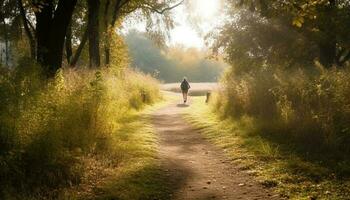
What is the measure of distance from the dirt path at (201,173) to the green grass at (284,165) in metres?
0.26

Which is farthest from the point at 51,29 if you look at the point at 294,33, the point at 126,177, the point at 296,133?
the point at 294,33

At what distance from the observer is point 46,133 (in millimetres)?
7363

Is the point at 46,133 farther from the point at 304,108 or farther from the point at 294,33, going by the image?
the point at 294,33

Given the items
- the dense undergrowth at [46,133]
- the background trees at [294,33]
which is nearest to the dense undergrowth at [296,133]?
the dense undergrowth at [46,133]

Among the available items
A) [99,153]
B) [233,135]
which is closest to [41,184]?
[99,153]

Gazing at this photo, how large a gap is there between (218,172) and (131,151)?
2.23 metres

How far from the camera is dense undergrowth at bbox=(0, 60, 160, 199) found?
6660 mm

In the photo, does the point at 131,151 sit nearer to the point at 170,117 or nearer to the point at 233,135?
the point at 233,135

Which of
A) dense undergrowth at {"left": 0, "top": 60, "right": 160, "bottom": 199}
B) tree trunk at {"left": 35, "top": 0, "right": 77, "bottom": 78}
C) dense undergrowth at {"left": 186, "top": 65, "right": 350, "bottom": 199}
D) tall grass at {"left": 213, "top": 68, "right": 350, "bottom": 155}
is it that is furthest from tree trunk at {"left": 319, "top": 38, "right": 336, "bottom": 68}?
dense undergrowth at {"left": 0, "top": 60, "right": 160, "bottom": 199}

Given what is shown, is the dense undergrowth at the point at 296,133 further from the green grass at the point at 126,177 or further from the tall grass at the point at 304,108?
the green grass at the point at 126,177

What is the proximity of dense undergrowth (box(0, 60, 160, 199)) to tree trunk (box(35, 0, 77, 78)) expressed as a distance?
1400 mm

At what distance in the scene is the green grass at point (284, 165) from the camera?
23.1 ft

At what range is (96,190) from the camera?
7.07 m

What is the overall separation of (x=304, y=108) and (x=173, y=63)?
329 feet
